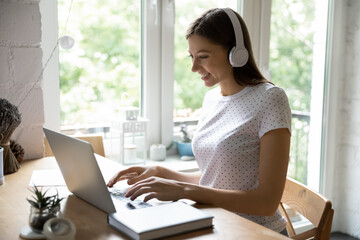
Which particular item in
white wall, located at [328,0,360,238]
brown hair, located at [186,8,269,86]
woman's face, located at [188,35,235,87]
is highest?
brown hair, located at [186,8,269,86]

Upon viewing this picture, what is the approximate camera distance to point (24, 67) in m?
1.71

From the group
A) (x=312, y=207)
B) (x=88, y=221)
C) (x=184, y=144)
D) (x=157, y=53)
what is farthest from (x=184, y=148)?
(x=88, y=221)

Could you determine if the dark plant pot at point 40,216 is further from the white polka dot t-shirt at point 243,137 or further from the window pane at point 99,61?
the window pane at point 99,61

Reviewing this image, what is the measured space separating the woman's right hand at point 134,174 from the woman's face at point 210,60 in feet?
1.20

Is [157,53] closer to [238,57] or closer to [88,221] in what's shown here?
[238,57]

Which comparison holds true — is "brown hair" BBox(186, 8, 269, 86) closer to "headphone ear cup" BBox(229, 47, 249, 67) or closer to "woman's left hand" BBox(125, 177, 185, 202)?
"headphone ear cup" BBox(229, 47, 249, 67)

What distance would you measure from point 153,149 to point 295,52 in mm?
1142

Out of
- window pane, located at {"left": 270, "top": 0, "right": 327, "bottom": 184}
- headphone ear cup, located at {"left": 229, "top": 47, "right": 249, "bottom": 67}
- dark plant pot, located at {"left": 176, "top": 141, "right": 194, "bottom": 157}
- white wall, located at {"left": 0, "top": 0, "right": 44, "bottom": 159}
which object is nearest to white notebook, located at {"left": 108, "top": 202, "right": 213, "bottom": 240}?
headphone ear cup, located at {"left": 229, "top": 47, "right": 249, "bottom": 67}

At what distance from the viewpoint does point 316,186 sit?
2994 millimetres

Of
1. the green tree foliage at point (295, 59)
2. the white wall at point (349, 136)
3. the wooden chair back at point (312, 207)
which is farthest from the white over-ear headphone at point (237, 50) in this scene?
the white wall at point (349, 136)

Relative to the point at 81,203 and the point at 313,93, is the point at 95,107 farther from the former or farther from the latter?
the point at 313,93

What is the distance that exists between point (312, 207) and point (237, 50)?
1.78ft

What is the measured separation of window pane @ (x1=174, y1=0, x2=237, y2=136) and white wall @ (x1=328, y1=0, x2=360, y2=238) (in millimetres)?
851

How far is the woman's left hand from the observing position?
1.17 metres
